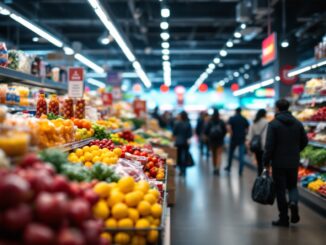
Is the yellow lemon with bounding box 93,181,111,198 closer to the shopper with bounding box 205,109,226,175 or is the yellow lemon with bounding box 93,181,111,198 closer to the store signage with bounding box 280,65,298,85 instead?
the shopper with bounding box 205,109,226,175

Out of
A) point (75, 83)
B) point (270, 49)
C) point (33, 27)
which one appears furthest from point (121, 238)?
point (270, 49)

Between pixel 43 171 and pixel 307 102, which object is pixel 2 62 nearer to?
pixel 43 171

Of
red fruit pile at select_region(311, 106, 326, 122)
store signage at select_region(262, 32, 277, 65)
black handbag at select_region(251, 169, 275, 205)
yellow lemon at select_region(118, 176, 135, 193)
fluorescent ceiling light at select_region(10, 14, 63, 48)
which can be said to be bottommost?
black handbag at select_region(251, 169, 275, 205)

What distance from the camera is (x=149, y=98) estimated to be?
40.9 meters

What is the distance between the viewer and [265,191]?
6.25 m

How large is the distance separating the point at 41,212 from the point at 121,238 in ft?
3.07

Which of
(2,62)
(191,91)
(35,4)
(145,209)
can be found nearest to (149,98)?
(191,91)

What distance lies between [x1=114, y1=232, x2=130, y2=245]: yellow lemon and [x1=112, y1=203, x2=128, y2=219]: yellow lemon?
13cm

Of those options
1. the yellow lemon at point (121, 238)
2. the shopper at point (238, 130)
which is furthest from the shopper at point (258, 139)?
the yellow lemon at point (121, 238)

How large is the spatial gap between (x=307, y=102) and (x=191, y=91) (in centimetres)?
3012

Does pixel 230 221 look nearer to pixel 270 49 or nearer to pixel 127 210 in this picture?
pixel 127 210

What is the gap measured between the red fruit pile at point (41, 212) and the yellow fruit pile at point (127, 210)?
1.88ft

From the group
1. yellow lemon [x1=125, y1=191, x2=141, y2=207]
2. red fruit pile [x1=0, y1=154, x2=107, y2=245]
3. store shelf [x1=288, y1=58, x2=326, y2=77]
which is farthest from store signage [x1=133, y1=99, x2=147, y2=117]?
red fruit pile [x1=0, y1=154, x2=107, y2=245]

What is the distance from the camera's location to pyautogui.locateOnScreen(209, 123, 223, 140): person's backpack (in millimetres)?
12680
